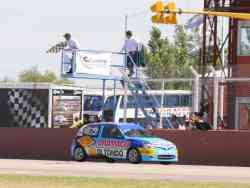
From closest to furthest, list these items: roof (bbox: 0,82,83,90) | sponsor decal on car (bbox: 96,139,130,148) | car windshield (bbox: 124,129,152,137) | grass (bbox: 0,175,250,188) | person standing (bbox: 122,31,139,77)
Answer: grass (bbox: 0,175,250,188) → sponsor decal on car (bbox: 96,139,130,148) → car windshield (bbox: 124,129,152,137) → person standing (bbox: 122,31,139,77) → roof (bbox: 0,82,83,90)

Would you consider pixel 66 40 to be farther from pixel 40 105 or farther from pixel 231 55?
pixel 231 55

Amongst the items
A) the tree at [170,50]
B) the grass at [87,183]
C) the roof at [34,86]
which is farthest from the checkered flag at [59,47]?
the tree at [170,50]

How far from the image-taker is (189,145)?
112 ft

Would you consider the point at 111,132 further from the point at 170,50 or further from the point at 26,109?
the point at 170,50

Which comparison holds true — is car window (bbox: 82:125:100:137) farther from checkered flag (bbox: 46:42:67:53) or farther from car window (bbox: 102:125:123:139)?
checkered flag (bbox: 46:42:67:53)

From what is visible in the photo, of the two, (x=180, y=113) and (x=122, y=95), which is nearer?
(x=180, y=113)

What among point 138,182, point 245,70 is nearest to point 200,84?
point 245,70

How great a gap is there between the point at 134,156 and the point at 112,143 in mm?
1099

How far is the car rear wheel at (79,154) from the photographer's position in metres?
33.7

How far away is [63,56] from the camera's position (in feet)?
117

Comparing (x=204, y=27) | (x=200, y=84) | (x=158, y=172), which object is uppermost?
(x=204, y=27)

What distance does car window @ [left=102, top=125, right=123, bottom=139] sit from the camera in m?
32.7

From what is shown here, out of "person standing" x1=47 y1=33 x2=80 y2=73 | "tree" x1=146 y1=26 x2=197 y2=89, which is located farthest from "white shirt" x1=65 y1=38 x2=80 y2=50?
"tree" x1=146 y1=26 x2=197 y2=89

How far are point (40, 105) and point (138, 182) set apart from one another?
1909 centimetres
